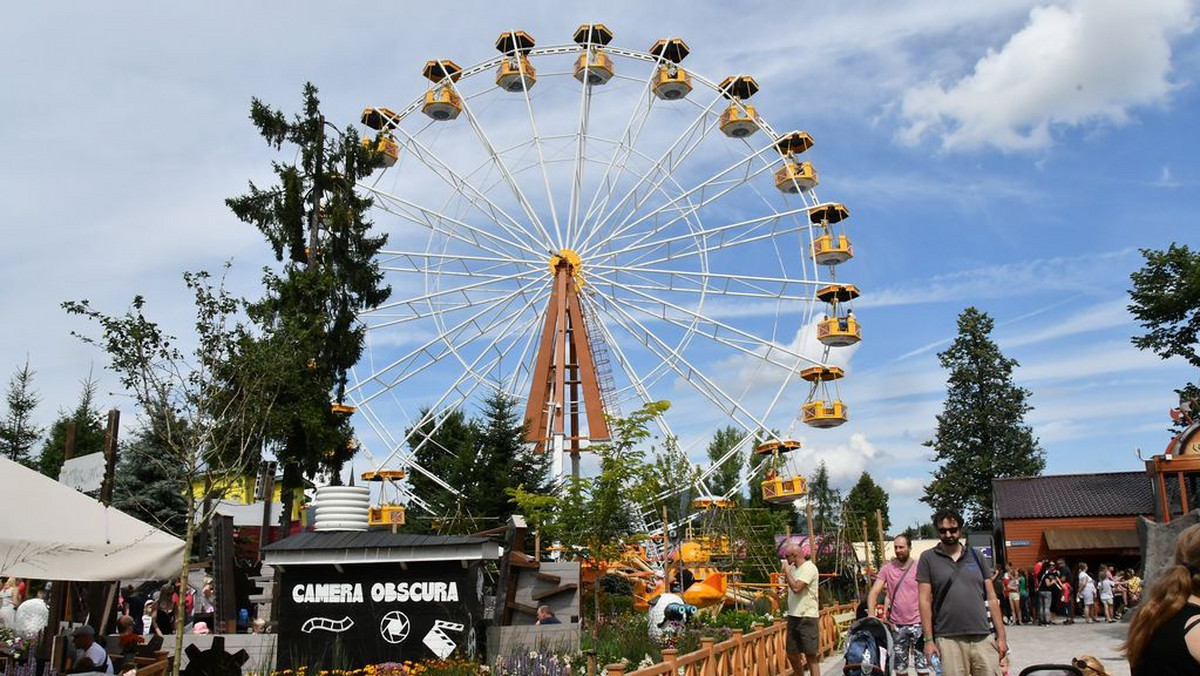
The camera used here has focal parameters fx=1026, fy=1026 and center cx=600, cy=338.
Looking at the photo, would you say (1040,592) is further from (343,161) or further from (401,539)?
(343,161)

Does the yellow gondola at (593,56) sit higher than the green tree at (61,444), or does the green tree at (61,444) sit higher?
the yellow gondola at (593,56)

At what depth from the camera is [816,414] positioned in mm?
→ 30703

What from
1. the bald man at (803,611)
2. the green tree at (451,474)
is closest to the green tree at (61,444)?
the green tree at (451,474)

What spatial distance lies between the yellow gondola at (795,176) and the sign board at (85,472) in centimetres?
2364

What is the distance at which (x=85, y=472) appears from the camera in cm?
1140

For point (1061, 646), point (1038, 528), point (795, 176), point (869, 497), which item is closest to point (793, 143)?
point (795, 176)

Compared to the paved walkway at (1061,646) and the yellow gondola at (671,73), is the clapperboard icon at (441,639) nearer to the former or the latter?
the paved walkway at (1061,646)

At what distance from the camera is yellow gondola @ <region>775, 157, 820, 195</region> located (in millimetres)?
31156

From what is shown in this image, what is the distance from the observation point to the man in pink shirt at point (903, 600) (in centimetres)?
934

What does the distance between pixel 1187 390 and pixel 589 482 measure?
2839 cm

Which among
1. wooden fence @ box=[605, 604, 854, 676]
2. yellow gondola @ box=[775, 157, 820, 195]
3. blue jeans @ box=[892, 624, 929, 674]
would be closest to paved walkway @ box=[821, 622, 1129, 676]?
wooden fence @ box=[605, 604, 854, 676]

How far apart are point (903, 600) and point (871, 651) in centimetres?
72

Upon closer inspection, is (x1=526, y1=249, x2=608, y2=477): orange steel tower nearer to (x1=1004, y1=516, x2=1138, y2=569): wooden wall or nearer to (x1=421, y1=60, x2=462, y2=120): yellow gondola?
(x1=421, y1=60, x2=462, y2=120): yellow gondola

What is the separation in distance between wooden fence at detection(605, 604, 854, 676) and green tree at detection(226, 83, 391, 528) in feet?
44.9
